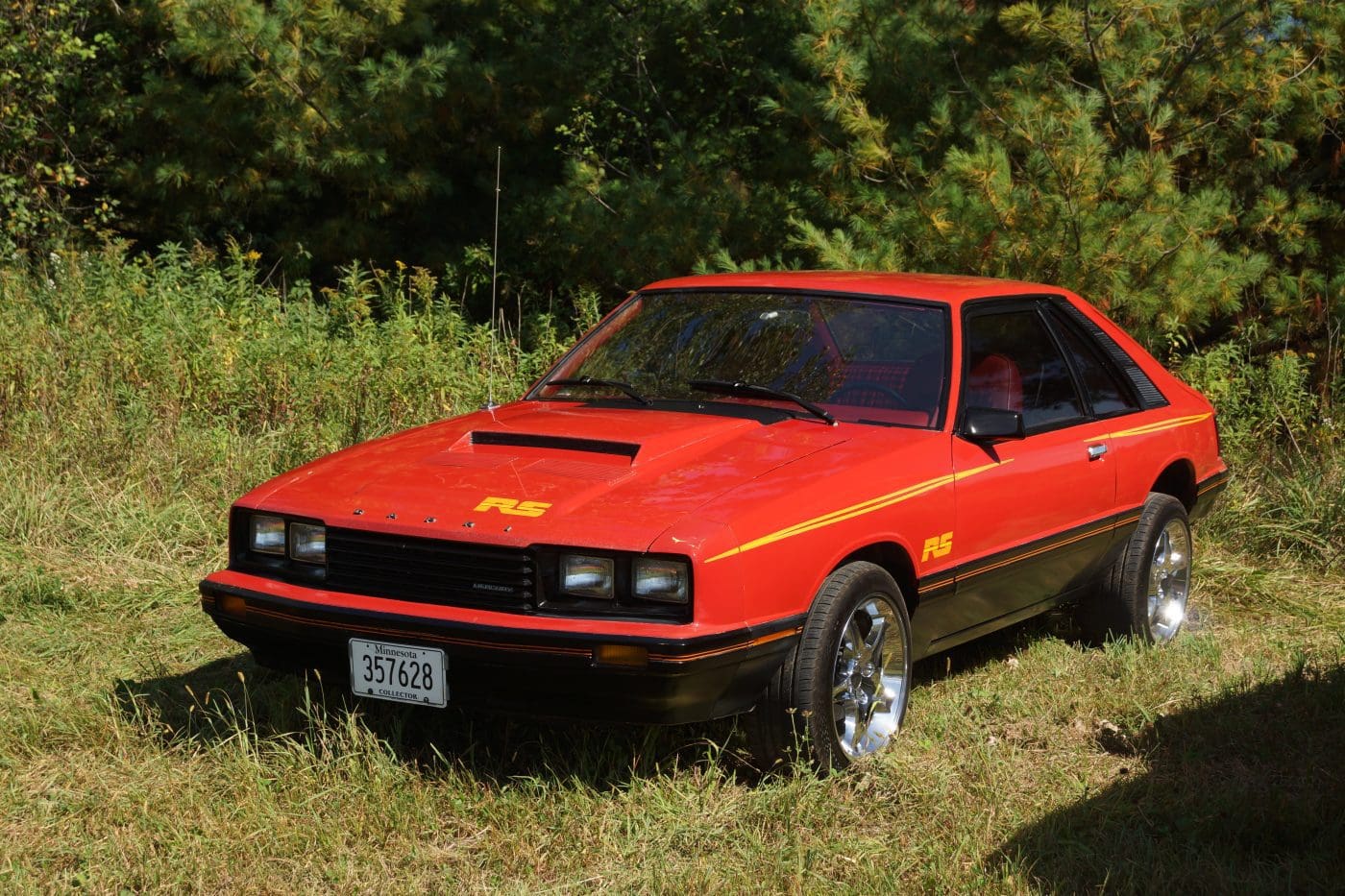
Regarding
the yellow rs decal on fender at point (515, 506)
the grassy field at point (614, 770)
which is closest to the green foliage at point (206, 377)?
the grassy field at point (614, 770)

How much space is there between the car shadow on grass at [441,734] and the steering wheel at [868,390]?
44.3 inches

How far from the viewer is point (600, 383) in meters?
5.37

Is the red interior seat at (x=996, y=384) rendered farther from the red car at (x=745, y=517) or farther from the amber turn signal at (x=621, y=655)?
the amber turn signal at (x=621, y=655)

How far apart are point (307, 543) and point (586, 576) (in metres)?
0.92

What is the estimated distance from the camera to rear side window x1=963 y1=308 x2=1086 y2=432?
211 inches

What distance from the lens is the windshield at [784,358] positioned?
16.6 feet

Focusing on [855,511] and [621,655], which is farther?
[855,511]

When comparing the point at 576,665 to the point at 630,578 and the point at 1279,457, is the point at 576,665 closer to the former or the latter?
the point at 630,578

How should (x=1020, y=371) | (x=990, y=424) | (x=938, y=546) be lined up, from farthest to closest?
(x=1020, y=371)
(x=990, y=424)
(x=938, y=546)

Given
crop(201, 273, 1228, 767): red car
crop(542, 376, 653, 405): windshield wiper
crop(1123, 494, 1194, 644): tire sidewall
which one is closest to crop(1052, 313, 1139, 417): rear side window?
crop(201, 273, 1228, 767): red car

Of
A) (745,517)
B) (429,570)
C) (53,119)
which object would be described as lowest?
(429,570)

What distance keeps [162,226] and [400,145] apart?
2912 mm

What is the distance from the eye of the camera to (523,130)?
14.5 metres

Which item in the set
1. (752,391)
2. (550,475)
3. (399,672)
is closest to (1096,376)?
(752,391)
